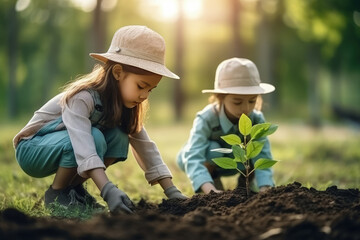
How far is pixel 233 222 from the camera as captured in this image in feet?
8.04

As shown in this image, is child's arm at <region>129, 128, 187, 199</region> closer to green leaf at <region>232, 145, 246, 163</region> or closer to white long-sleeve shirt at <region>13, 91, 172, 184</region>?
white long-sleeve shirt at <region>13, 91, 172, 184</region>

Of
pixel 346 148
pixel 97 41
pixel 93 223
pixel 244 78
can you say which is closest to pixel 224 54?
pixel 97 41

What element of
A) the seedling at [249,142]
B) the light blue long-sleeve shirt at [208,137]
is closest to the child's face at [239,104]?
the light blue long-sleeve shirt at [208,137]

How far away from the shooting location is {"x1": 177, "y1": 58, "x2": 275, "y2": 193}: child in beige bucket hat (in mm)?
3990

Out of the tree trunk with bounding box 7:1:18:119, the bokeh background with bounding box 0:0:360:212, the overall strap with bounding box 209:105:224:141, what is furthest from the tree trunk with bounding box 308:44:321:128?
the tree trunk with bounding box 7:1:18:119

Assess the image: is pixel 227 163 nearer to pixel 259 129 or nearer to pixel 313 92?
pixel 259 129

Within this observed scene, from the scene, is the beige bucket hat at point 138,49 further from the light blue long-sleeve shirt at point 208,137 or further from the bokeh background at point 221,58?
the bokeh background at point 221,58

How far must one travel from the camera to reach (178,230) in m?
2.08

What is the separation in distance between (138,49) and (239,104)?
41.0 inches

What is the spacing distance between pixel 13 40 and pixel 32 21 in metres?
2.59

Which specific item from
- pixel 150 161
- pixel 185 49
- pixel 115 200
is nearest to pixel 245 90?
pixel 150 161

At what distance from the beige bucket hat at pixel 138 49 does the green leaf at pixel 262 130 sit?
1.94 ft

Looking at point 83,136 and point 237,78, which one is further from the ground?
point 237,78

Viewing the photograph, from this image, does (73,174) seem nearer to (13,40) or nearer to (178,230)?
(178,230)
